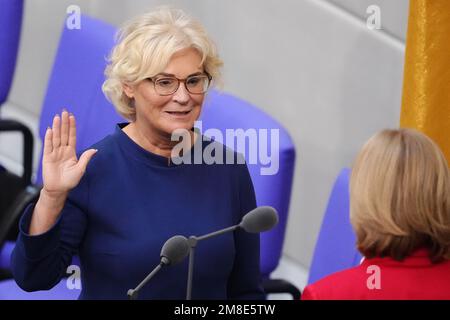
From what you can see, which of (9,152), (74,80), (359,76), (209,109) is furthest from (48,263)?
(9,152)

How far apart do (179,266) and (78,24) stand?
1.21m

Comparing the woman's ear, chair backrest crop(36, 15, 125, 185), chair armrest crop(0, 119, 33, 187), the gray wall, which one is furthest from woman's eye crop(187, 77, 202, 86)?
chair armrest crop(0, 119, 33, 187)

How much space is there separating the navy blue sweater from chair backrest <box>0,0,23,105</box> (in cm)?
132

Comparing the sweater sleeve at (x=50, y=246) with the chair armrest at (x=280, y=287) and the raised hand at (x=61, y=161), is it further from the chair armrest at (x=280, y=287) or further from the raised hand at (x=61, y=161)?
the chair armrest at (x=280, y=287)

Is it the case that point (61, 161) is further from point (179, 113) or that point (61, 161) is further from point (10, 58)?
point (10, 58)

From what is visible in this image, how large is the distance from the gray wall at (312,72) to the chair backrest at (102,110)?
191 mm

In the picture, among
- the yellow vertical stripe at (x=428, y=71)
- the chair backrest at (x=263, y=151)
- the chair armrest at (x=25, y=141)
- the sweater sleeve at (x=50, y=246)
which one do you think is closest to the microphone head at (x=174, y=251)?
the sweater sleeve at (x=50, y=246)

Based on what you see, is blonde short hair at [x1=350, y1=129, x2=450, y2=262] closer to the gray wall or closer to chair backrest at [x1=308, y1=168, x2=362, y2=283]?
chair backrest at [x1=308, y1=168, x2=362, y2=283]

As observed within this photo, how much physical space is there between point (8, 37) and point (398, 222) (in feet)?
6.33

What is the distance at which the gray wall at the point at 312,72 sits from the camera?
350 centimetres

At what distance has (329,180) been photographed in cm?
375

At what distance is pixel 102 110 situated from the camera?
3.25 metres
